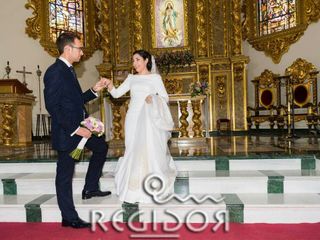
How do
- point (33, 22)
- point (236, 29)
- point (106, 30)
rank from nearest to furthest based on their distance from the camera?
1. point (33, 22)
2. point (236, 29)
3. point (106, 30)

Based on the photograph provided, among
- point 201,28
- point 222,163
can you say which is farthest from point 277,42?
point 222,163

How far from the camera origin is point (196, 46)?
34.6ft

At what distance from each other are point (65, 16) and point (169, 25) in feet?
10.9

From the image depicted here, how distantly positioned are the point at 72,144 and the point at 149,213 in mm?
1059

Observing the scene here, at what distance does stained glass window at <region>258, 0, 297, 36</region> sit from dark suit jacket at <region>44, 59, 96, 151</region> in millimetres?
8453

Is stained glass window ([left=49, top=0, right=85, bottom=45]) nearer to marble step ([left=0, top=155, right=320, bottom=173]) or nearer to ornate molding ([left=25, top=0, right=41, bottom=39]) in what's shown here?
ornate molding ([left=25, top=0, right=41, bottom=39])

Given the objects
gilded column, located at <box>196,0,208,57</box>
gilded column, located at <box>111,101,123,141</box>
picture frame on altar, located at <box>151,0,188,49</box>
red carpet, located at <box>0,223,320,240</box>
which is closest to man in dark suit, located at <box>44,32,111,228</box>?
red carpet, located at <box>0,223,320,240</box>

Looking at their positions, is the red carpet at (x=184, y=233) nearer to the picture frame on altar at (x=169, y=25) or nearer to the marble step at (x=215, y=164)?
the marble step at (x=215, y=164)

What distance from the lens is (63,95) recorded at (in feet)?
9.84

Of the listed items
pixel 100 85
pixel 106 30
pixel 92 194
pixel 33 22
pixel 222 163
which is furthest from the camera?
pixel 106 30

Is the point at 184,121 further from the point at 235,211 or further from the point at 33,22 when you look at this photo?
the point at 33,22

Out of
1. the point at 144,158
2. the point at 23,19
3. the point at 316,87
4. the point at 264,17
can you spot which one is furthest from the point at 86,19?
the point at 144,158

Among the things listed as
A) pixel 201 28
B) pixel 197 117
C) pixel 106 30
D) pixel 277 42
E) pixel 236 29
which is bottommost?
pixel 197 117

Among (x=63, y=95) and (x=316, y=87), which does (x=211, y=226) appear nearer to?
(x=63, y=95)
